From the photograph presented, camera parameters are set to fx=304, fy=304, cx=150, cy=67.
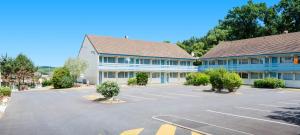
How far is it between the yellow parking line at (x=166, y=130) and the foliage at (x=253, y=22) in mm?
52881

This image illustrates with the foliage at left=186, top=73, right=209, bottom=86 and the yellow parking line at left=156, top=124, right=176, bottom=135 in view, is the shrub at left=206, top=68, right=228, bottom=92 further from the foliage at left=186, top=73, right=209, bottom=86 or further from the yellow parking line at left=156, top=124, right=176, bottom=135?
the yellow parking line at left=156, top=124, right=176, bottom=135

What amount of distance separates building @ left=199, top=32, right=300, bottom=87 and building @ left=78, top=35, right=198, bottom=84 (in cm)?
630

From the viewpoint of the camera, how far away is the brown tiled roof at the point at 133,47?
167ft

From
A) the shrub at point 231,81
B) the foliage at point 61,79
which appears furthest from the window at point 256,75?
the foliage at point 61,79

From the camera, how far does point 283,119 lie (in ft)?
48.9

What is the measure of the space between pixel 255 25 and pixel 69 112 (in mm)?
61814

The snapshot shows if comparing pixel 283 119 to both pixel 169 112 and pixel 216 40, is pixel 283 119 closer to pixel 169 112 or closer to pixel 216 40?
pixel 169 112

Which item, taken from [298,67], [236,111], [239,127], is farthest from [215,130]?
[298,67]

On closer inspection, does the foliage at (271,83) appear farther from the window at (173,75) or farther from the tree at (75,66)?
the tree at (75,66)

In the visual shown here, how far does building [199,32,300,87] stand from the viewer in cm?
4224

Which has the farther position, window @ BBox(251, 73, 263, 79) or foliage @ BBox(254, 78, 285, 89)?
window @ BBox(251, 73, 263, 79)

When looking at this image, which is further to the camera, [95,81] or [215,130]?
[95,81]

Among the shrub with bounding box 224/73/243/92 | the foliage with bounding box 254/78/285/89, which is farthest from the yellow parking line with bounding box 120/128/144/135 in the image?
the foliage with bounding box 254/78/285/89

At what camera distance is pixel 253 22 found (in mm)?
71438
